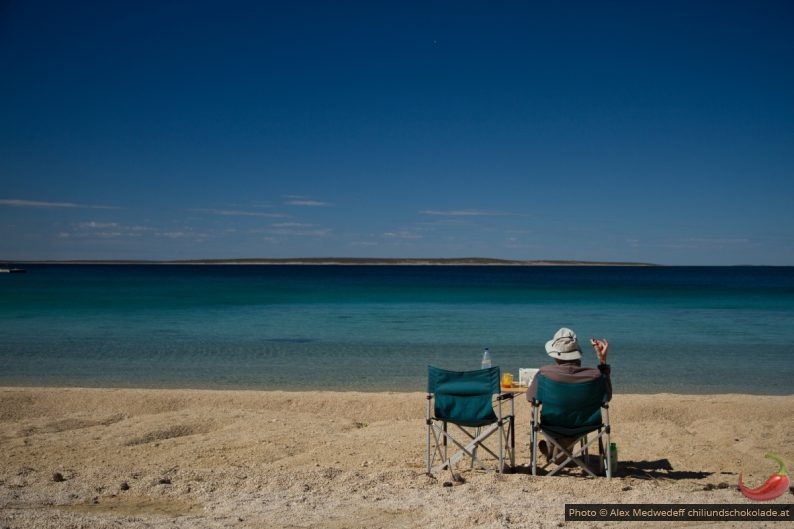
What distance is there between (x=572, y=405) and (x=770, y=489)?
5.19 feet

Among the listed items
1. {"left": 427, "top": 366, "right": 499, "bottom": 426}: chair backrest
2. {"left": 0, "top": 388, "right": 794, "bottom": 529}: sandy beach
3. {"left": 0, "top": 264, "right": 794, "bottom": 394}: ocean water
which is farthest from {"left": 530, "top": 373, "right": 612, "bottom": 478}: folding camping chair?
{"left": 0, "top": 264, "right": 794, "bottom": 394}: ocean water

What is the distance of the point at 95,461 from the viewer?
5.85 meters

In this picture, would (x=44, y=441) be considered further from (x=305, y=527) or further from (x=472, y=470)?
(x=472, y=470)

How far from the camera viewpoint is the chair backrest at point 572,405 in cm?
528

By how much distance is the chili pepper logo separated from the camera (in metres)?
4.80

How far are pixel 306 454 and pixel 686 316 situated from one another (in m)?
23.0

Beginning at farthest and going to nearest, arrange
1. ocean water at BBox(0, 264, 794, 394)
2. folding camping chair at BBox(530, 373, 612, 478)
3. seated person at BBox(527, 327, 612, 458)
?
1. ocean water at BBox(0, 264, 794, 394)
2. seated person at BBox(527, 327, 612, 458)
3. folding camping chair at BBox(530, 373, 612, 478)

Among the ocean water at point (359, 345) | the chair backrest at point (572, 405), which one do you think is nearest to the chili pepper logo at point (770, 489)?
the chair backrest at point (572, 405)

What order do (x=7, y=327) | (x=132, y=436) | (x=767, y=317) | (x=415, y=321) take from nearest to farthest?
1. (x=132, y=436)
2. (x=7, y=327)
3. (x=415, y=321)
4. (x=767, y=317)

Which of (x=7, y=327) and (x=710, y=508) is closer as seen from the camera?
(x=710, y=508)

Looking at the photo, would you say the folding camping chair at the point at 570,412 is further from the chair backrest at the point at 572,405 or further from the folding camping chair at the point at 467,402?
the folding camping chair at the point at 467,402

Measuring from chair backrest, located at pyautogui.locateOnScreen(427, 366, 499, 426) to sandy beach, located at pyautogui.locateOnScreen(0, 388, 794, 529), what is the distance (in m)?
0.48

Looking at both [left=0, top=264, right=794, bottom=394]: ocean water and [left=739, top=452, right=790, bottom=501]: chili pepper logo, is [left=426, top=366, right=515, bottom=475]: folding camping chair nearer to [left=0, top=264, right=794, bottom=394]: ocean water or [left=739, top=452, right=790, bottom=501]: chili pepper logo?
[left=739, top=452, right=790, bottom=501]: chili pepper logo

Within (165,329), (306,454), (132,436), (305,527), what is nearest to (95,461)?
(132,436)
